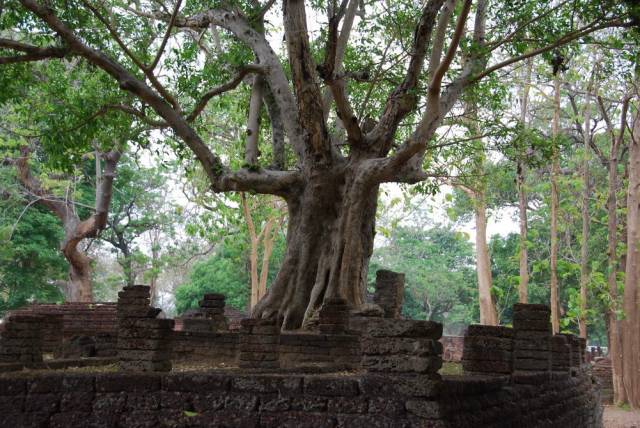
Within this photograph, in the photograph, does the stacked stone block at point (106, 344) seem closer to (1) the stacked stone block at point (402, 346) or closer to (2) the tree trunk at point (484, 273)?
(1) the stacked stone block at point (402, 346)

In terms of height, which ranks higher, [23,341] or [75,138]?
[75,138]

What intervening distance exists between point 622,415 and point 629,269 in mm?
3710

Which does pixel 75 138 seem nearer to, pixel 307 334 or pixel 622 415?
pixel 307 334

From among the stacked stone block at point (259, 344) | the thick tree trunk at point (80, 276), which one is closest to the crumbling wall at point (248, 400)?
the stacked stone block at point (259, 344)

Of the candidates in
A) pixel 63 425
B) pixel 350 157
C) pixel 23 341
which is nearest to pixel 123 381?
pixel 63 425

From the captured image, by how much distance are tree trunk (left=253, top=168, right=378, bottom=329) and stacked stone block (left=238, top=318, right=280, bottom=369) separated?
387cm

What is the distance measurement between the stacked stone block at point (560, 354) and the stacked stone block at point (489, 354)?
284 cm

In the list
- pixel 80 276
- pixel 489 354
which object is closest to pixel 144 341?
pixel 489 354

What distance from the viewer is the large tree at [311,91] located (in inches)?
482

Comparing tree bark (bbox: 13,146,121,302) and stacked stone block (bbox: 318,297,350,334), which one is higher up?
tree bark (bbox: 13,146,121,302)

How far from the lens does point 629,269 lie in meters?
20.6

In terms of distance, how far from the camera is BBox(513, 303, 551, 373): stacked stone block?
11.4m

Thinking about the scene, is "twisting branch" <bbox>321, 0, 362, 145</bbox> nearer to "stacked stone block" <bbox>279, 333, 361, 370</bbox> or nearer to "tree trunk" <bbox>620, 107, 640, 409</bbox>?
"stacked stone block" <bbox>279, 333, 361, 370</bbox>

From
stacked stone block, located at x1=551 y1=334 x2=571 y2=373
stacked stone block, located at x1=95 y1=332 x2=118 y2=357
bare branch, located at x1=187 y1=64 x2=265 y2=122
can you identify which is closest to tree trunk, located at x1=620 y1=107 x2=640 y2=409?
stacked stone block, located at x1=551 y1=334 x2=571 y2=373
